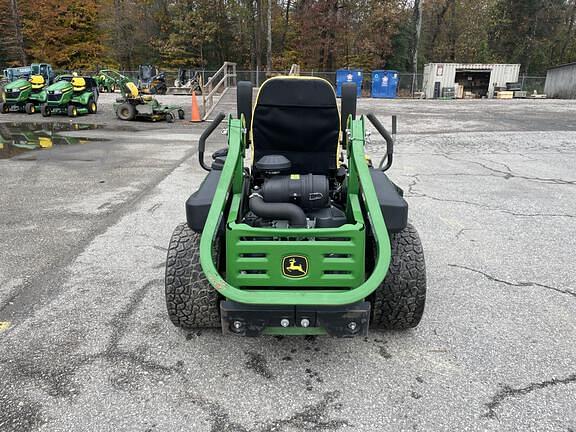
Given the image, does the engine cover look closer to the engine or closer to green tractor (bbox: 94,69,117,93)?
the engine

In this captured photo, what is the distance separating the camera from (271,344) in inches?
111

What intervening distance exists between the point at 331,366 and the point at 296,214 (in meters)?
0.91

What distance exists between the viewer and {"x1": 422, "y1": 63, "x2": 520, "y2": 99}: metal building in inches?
1129

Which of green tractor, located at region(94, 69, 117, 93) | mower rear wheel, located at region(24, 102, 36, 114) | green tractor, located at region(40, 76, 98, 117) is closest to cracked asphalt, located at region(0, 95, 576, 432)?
green tractor, located at region(94, 69, 117, 93)

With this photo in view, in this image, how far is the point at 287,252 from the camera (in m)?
2.35

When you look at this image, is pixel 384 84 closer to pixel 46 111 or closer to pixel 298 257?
pixel 46 111

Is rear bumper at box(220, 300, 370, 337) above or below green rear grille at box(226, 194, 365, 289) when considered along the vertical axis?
below

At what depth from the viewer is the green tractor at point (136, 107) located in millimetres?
14453

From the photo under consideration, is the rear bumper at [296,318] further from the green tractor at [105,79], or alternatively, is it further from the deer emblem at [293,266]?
the green tractor at [105,79]

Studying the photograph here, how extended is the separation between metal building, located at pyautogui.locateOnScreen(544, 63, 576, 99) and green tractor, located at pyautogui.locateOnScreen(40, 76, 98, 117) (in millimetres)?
28601

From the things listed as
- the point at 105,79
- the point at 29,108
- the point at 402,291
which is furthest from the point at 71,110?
the point at 402,291

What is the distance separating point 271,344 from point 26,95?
670 inches

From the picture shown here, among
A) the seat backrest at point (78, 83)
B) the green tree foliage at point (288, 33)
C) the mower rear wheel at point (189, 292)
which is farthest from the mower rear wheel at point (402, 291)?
the green tree foliage at point (288, 33)

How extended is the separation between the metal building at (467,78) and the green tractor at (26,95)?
73.3 feet
